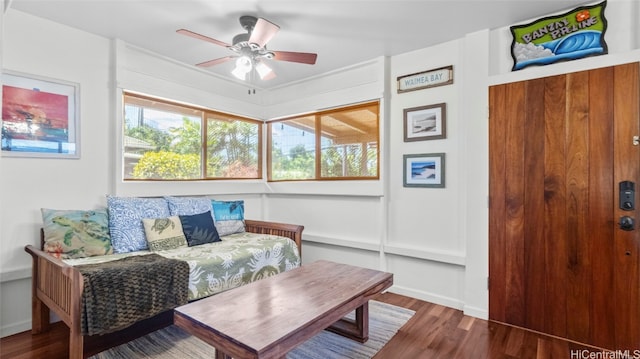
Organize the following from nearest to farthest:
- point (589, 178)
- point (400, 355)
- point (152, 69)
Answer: point (400, 355)
point (589, 178)
point (152, 69)

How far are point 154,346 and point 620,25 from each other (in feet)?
13.1

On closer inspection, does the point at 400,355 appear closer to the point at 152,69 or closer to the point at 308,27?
the point at 308,27

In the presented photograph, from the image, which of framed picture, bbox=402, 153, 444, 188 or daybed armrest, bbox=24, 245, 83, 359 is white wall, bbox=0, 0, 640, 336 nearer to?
framed picture, bbox=402, 153, 444, 188

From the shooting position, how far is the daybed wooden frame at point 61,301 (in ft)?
6.26

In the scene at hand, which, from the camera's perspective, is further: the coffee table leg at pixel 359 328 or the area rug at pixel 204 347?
the coffee table leg at pixel 359 328

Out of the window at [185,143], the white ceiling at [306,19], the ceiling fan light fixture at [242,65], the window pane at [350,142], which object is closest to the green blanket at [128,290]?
the window at [185,143]

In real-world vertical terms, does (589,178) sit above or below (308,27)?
below

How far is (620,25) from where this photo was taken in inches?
90.4

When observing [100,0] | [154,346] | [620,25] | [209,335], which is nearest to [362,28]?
[620,25]

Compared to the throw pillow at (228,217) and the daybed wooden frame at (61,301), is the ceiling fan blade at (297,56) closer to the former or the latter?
the throw pillow at (228,217)

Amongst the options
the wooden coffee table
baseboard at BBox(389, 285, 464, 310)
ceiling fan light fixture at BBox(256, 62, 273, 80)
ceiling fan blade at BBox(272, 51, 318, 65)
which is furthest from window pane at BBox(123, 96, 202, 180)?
baseboard at BBox(389, 285, 464, 310)

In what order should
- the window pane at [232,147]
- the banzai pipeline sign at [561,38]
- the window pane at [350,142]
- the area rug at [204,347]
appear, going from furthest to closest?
the window pane at [232,147] < the window pane at [350,142] < the banzai pipeline sign at [561,38] < the area rug at [204,347]

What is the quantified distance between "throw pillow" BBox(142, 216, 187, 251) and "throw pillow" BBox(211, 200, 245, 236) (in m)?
0.52

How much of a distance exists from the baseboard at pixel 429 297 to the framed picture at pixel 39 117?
3.26 m
